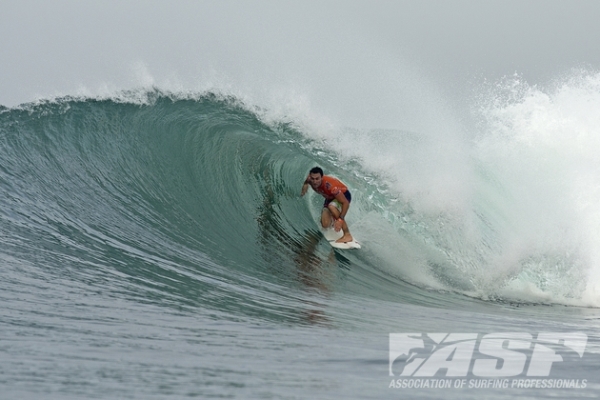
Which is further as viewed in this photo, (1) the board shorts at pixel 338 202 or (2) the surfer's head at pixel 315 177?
(1) the board shorts at pixel 338 202

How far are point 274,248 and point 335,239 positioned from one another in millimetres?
1072

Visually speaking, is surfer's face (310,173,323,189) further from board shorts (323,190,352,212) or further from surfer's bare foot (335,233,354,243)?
surfer's bare foot (335,233,354,243)

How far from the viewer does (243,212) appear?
10.4 m

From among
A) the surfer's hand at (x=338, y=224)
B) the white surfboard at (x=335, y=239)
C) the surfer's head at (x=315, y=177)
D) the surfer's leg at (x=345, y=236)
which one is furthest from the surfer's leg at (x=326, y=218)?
the surfer's head at (x=315, y=177)

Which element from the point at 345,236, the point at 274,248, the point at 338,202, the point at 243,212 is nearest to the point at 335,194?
the point at 338,202

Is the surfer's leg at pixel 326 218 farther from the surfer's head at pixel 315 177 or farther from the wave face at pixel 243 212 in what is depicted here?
the surfer's head at pixel 315 177

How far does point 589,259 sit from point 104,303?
6.37 metres

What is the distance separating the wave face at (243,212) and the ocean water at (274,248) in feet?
0.13

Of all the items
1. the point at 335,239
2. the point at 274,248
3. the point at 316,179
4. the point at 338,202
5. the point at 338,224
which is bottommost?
the point at 274,248

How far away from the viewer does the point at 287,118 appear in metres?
13.7

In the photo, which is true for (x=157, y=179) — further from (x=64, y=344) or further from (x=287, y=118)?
(x=64, y=344)

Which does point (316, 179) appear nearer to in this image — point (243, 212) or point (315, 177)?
point (315, 177)

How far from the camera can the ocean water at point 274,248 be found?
452cm

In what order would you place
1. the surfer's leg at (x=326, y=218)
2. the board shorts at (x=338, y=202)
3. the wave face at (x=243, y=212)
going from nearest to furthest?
the wave face at (x=243, y=212), the board shorts at (x=338, y=202), the surfer's leg at (x=326, y=218)
